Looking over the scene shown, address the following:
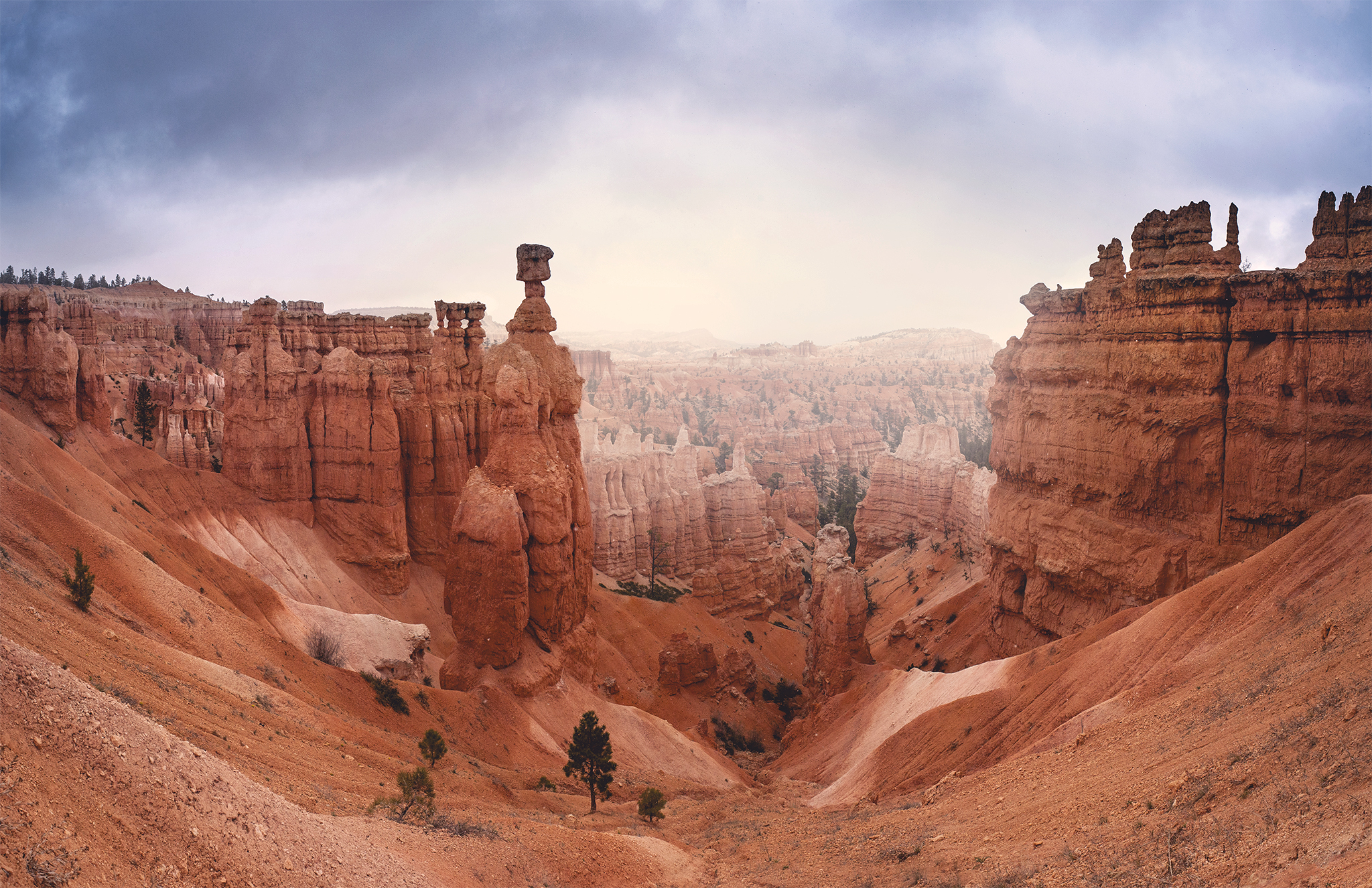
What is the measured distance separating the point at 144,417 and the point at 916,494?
Result: 157 ft

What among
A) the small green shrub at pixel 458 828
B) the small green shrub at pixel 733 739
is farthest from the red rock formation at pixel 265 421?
the small green shrub at pixel 458 828

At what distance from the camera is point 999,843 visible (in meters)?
11.7

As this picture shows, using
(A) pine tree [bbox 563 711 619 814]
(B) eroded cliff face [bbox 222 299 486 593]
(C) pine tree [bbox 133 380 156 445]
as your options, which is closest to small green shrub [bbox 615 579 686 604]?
(B) eroded cliff face [bbox 222 299 486 593]

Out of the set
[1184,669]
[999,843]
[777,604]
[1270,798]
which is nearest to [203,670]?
[999,843]

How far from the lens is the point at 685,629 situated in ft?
131

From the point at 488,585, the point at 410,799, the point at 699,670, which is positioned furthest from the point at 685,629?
the point at 410,799

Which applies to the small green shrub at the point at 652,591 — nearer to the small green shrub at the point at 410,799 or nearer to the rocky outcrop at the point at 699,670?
the rocky outcrop at the point at 699,670

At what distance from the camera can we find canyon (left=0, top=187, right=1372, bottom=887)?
9.20m

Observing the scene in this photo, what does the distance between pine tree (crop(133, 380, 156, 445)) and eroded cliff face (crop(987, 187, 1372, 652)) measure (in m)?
39.7

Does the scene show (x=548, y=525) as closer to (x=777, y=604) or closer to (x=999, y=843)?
(x=999, y=843)

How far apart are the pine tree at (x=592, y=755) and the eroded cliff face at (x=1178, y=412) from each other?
14.3 meters

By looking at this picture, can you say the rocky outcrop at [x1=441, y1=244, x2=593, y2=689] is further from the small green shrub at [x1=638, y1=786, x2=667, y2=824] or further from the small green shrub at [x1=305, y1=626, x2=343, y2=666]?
the small green shrub at [x1=638, y1=786, x2=667, y2=824]

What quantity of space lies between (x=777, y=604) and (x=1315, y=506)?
37.5 metres

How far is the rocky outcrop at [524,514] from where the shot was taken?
25.9m
